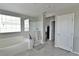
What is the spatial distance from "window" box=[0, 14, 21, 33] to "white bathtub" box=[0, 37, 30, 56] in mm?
600

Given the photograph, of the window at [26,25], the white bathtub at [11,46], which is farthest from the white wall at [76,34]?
the window at [26,25]

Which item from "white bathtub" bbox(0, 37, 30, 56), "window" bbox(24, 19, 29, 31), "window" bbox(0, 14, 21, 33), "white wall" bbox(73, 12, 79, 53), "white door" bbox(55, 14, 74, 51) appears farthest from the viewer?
"window" bbox(24, 19, 29, 31)

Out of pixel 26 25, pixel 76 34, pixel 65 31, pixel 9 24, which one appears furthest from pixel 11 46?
pixel 76 34

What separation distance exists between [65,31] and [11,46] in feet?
9.75

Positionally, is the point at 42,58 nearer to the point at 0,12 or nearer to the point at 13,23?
the point at 0,12

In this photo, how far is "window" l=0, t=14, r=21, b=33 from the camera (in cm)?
354

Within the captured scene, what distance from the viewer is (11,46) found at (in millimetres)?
3381

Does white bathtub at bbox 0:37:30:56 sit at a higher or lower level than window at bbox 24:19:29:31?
lower

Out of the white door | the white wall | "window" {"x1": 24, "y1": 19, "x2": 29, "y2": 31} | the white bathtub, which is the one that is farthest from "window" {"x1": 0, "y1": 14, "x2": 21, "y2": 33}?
the white wall

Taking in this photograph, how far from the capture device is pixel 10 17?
3.90 meters

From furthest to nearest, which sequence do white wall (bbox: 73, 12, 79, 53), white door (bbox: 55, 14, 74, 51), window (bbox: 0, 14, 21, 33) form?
white door (bbox: 55, 14, 74, 51), window (bbox: 0, 14, 21, 33), white wall (bbox: 73, 12, 79, 53)

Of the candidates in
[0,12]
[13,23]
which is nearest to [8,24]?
[13,23]

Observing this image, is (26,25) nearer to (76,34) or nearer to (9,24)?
(9,24)

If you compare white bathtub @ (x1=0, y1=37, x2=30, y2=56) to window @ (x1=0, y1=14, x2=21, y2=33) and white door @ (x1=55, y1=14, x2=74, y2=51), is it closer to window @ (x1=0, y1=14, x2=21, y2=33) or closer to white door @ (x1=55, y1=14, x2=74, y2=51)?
window @ (x1=0, y1=14, x2=21, y2=33)
